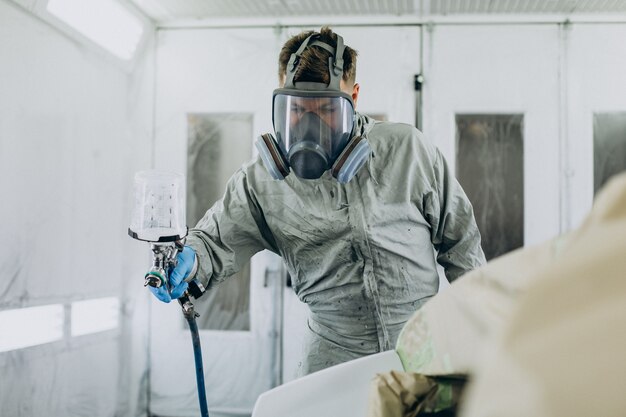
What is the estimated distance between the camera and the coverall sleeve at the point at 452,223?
1856 millimetres

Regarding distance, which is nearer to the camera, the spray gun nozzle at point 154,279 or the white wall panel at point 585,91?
the spray gun nozzle at point 154,279

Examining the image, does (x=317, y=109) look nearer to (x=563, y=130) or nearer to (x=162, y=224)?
(x=162, y=224)

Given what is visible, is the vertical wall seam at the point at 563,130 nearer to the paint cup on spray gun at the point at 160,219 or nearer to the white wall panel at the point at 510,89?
the white wall panel at the point at 510,89

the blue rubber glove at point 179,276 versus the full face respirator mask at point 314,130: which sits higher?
the full face respirator mask at point 314,130

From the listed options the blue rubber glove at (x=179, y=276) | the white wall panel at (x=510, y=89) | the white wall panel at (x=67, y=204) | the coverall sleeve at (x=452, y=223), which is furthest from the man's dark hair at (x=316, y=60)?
the white wall panel at (x=510, y=89)

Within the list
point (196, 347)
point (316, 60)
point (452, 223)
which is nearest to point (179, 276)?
point (196, 347)

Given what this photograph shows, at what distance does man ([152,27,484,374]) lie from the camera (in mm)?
1771

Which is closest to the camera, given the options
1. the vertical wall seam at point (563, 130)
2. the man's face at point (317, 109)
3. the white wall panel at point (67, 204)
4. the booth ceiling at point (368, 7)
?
the man's face at point (317, 109)

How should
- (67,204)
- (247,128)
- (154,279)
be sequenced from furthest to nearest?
(247,128)
(67,204)
(154,279)

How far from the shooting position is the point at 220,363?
338 centimetres

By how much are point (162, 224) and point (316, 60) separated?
0.63m

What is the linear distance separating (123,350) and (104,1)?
6.01 ft

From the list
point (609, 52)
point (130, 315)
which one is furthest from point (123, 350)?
point (609, 52)

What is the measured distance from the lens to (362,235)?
1.81m
